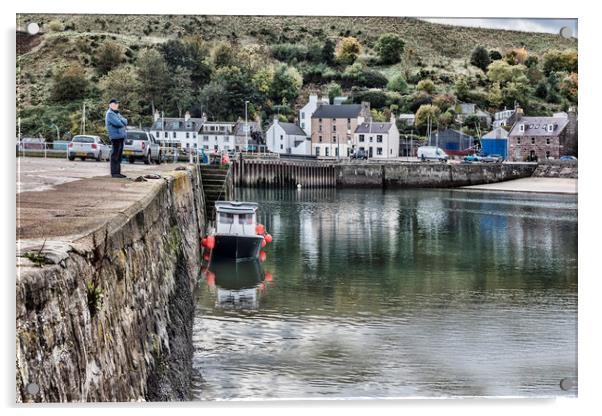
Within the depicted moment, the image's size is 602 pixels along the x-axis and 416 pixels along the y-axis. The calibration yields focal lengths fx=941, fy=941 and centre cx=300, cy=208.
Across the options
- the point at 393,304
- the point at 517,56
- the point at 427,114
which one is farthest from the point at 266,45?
the point at 393,304

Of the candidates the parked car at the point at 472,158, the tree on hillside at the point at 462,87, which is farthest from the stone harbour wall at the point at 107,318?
the parked car at the point at 472,158

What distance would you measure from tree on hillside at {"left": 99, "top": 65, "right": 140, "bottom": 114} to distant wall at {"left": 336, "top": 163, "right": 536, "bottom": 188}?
11.8 ft

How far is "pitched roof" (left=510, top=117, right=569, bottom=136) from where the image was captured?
37.3 feet

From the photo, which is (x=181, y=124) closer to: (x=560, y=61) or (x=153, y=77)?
(x=153, y=77)

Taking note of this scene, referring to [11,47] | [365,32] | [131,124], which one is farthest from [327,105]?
[11,47]

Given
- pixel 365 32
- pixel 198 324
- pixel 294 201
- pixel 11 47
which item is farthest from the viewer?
pixel 294 201

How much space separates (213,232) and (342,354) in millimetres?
5652

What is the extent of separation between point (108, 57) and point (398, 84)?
378 centimetres

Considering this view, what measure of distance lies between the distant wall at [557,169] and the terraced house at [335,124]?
255 cm

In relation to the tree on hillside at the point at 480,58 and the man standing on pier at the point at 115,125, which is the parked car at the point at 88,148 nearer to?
the man standing on pier at the point at 115,125

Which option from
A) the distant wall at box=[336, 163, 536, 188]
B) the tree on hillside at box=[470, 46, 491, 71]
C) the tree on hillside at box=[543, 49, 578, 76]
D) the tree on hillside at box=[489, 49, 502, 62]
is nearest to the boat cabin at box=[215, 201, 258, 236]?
the distant wall at box=[336, 163, 536, 188]
